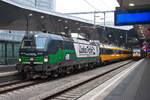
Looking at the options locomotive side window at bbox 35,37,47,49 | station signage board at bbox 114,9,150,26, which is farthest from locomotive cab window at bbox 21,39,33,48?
station signage board at bbox 114,9,150,26

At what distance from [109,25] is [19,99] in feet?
126

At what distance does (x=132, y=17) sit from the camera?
14.1 m

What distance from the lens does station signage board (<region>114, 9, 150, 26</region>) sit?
13.8 meters

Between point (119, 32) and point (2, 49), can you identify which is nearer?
point (2, 49)

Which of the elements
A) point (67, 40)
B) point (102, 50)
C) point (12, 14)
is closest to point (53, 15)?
point (12, 14)

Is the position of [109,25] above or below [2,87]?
above

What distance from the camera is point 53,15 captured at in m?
26.3

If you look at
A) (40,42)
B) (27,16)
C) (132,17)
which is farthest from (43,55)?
(27,16)

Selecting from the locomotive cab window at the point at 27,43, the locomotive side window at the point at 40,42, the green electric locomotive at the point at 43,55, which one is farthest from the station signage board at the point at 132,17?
the locomotive cab window at the point at 27,43

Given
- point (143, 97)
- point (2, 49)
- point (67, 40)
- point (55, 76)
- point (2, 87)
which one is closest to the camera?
point (143, 97)

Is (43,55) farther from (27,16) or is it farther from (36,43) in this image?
(27,16)

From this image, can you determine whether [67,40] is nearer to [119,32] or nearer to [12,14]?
[12,14]

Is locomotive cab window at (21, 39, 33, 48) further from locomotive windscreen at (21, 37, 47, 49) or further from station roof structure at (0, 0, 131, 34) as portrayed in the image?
station roof structure at (0, 0, 131, 34)

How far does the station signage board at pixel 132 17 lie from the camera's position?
13.8 metres
